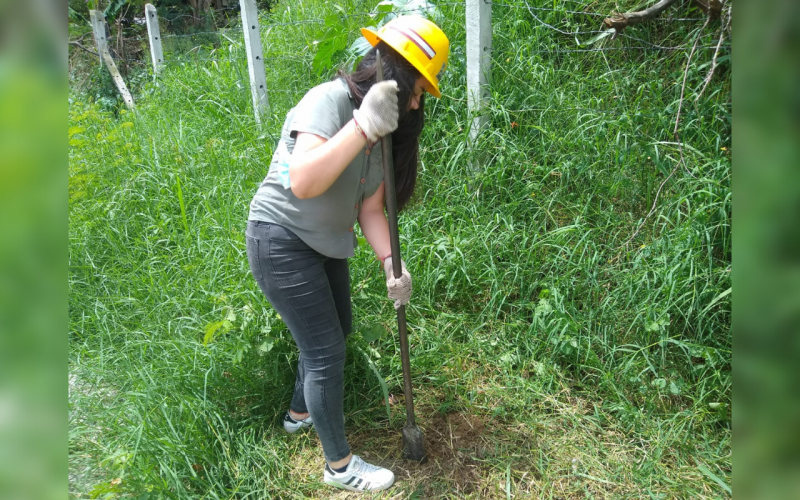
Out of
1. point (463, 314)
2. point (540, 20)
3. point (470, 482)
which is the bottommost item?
point (470, 482)

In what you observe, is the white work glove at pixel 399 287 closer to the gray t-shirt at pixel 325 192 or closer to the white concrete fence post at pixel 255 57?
the gray t-shirt at pixel 325 192

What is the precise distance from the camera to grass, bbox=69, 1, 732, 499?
2594 mm

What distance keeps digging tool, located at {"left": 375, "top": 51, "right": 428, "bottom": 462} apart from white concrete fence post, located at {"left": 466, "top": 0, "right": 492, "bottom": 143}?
149cm

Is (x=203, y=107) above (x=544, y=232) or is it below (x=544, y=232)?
above

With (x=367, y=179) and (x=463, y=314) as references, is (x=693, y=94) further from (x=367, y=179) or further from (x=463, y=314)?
(x=367, y=179)

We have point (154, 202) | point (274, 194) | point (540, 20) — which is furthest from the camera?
point (154, 202)

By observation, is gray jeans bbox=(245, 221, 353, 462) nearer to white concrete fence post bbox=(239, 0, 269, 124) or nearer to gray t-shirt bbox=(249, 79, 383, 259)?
gray t-shirt bbox=(249, 79, 383, 259)

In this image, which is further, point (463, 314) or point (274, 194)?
point (463, 314)

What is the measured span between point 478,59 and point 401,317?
198 centimetres

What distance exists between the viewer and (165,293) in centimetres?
340

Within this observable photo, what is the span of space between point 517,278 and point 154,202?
2.70 metres

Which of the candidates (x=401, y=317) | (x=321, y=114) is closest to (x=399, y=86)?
(x=321, y=114)

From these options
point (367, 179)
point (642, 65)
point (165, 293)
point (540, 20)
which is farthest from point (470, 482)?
Result: point (540, 20)

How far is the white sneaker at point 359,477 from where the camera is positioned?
2531 mm
